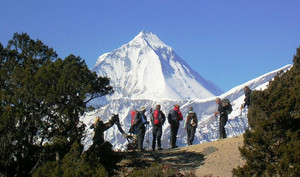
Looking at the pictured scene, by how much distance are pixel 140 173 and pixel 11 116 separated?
14.9 ft

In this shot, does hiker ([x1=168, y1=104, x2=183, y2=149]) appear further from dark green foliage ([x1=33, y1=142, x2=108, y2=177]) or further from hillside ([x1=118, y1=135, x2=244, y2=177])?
dark green foliage ([x1=33, y1=142, x2=108, y2=177])

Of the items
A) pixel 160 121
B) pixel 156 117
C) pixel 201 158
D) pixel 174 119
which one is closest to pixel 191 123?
pixel 174 119

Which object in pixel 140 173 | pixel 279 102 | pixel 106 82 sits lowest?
pixel 140 173

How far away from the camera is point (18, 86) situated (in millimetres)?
15945

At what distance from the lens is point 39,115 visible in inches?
608

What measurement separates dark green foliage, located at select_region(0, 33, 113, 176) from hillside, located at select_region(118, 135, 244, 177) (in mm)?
2270

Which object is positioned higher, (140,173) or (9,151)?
(9,151)

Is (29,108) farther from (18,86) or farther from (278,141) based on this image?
(278,141)

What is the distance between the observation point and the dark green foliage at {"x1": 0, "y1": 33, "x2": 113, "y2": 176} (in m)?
14.9

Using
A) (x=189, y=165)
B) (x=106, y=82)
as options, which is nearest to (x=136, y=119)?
(x=106, y=82)

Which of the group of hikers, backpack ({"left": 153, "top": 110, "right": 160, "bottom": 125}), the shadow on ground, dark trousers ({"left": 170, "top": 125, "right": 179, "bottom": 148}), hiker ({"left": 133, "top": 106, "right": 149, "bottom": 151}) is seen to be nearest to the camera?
the shadow on ground

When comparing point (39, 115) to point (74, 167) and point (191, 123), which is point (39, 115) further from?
point (191, 123)

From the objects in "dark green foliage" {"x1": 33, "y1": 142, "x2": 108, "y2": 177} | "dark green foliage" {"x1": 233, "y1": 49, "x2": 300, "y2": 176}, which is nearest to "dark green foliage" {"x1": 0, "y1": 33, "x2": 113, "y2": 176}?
"dark green foliage" {"x1": 33, "y1": 142, "x2": 108, "y2": 177}

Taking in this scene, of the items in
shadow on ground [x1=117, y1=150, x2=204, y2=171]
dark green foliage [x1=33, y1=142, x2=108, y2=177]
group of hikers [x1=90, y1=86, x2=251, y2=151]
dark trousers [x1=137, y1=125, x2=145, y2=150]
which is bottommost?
dark green foliage [x1=33, y1=142, x2=108, y2=177]
